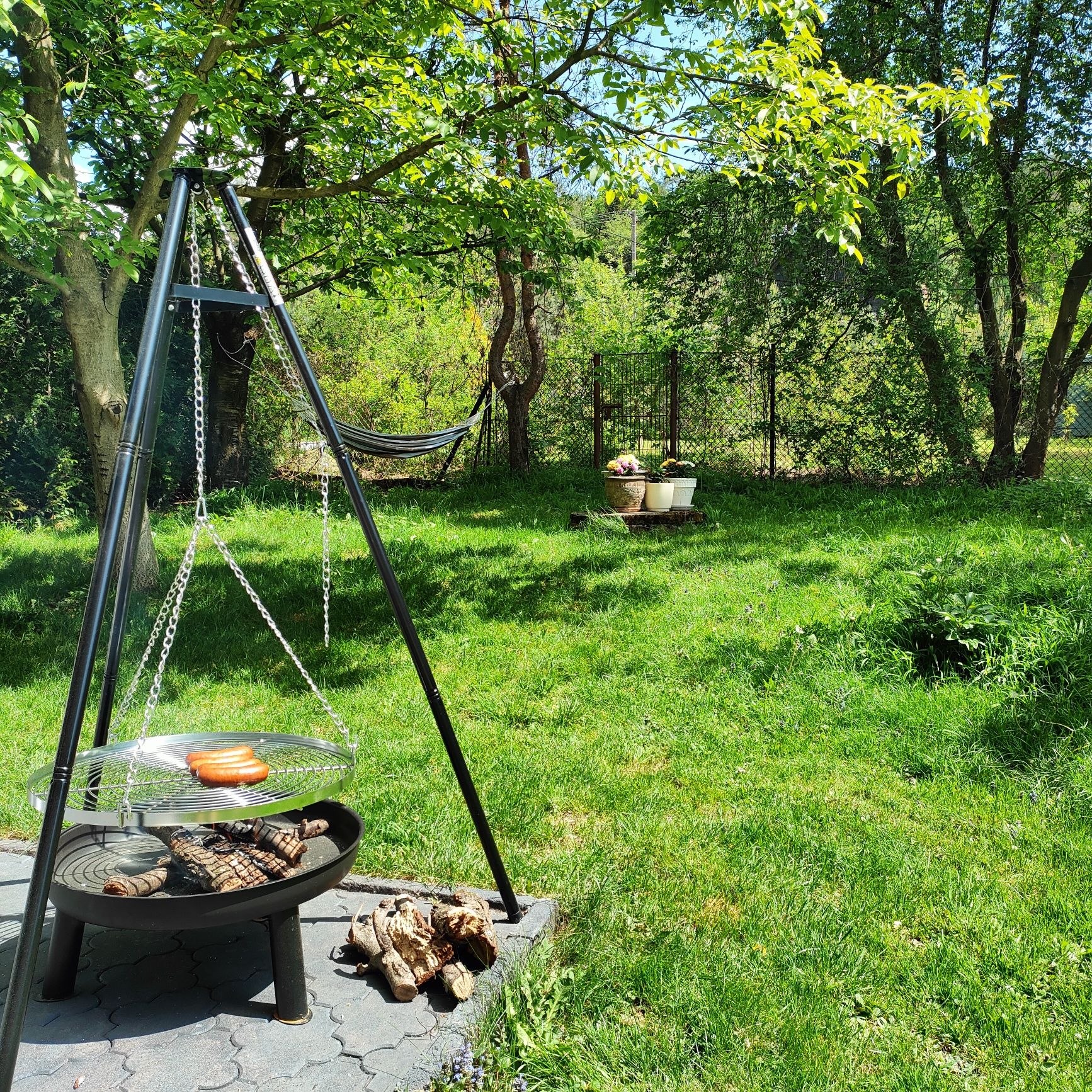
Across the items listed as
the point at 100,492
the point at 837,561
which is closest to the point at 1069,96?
the point at 837,561

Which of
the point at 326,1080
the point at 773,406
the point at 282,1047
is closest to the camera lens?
the point at 326,1080

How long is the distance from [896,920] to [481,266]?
10.1 meters

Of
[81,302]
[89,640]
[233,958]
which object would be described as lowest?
[233,958]

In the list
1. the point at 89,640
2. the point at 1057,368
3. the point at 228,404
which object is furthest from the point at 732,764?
the point at 228,404

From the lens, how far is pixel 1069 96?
8820mm

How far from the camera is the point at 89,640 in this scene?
5.75ft

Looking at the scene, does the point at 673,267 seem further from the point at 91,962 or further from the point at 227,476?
the point at 91,962

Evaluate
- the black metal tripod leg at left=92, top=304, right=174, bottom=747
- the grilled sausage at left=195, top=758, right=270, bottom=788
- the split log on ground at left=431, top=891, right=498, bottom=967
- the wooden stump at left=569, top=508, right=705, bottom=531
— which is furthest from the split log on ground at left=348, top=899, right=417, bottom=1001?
the wooden stump at left=569, top=508, right=705, bottom=531

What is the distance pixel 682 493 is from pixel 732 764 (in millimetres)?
4961

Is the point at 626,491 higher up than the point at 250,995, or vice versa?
the point at 626,491

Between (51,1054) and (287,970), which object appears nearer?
(51,1054)

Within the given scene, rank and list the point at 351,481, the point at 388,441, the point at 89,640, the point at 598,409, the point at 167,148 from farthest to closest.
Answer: the point at 598,409
the point at 167,148
the point at 388,441
the point at 351,481
the point at 89,640

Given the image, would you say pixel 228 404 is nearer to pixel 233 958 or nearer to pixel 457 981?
pixel 233 958

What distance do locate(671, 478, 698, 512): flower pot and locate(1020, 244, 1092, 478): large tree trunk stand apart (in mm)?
3929
